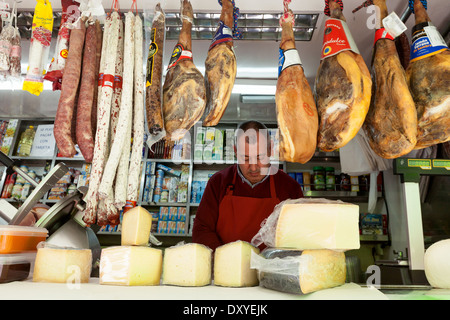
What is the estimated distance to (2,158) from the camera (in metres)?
1.86

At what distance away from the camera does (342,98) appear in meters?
1.27

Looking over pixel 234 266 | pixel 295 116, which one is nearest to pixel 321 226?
pixel 234 266

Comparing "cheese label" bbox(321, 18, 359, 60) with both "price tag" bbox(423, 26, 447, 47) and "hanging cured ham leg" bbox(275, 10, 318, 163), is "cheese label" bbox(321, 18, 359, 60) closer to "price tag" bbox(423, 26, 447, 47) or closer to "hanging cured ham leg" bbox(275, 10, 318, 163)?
"hanging cured ham leg" bbox(275, 10, 318, 163)

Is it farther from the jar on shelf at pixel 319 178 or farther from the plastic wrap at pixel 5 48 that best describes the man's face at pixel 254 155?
the jar on shelf at pixel 319 178

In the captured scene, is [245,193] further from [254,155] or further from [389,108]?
[389,108]

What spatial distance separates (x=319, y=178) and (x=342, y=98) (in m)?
3.49

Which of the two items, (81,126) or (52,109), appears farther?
(52,109)

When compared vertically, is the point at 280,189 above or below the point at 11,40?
below

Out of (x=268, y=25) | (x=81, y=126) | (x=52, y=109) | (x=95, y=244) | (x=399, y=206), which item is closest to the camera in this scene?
(x=81, y=126)

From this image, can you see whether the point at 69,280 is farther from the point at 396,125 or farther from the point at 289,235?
the point at 396,125

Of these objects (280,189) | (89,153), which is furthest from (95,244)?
(280,189)

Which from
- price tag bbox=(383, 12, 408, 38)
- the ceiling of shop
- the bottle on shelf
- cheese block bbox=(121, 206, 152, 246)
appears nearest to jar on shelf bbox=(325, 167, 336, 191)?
the ceiling of shop

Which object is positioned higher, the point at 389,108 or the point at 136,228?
the point at 389,108

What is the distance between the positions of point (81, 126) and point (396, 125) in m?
1.33
